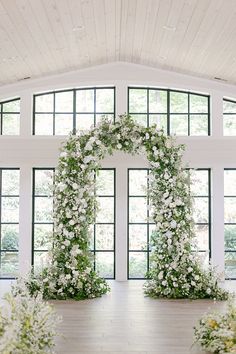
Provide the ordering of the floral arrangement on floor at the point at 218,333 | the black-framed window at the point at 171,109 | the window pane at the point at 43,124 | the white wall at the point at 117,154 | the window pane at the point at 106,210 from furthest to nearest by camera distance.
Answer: the black-framed window at the point at 171,109, the window pane at the point at 43,124, the window pane at the point at 106,210, the white wall at the point at 117,154, the floral arrangement on floor at the point at 218,333

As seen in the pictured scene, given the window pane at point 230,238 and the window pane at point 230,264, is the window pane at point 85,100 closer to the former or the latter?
the window pane at point 230,238

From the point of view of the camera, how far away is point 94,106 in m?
11.1

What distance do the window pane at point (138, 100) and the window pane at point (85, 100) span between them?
31.8 inches

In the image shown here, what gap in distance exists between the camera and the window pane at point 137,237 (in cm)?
1083

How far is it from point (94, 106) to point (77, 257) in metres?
3.71

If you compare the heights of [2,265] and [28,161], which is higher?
[28,161]

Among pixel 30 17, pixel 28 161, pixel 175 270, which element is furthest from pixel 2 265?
pixel 30 17

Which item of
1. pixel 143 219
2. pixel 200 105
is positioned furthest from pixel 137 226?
pixel 200 105

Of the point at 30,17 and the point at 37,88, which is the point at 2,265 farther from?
the point at 30,17

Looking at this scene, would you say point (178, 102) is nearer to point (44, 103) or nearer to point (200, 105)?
point (200, 105)

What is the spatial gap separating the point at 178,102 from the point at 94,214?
3.56m

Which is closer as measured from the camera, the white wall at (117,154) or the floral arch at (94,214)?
the floral arch at (94,214)

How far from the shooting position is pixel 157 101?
440 inches

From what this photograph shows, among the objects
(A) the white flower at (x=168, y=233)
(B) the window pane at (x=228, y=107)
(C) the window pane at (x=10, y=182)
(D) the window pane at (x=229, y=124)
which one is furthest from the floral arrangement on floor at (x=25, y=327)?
(B) the window pane at (x=228, y=107)
